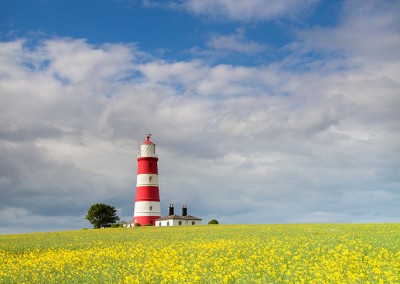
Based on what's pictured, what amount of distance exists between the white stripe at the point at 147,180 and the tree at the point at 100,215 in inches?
1122

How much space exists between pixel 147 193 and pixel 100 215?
1213 inches

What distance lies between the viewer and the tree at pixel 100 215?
325 feet

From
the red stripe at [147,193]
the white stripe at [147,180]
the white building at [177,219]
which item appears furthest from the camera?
the white building at [177,219]

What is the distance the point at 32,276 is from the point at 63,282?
10.7 feet

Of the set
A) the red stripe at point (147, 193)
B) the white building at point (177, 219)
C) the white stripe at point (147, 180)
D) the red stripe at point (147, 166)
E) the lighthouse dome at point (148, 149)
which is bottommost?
the white building at point (177, 219)

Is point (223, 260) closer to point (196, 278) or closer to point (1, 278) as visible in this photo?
point (196, 278)

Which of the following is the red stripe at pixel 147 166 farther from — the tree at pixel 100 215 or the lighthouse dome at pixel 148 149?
the tree at pixel 100 215

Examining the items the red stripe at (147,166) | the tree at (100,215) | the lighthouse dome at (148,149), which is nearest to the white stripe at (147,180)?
the red stripe at (147,166)

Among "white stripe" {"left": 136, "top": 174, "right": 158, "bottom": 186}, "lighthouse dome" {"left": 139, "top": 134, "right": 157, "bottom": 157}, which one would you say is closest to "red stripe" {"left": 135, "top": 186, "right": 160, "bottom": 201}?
"white stripe" {"left": 136, "top": 174, "right": 158, "bottom": 186}

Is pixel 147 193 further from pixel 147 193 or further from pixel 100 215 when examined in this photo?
pixel 100 215

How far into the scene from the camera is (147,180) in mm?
73938

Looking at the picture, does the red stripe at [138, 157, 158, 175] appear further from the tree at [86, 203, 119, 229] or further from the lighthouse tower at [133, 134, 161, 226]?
the tree at [86, 203, 119, 229]

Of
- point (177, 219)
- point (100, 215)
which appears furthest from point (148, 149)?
point (100, 215)

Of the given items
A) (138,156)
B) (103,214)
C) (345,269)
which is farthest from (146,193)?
(345,269)
